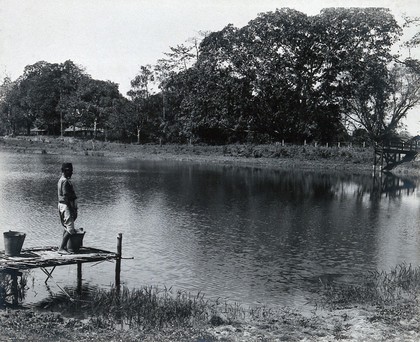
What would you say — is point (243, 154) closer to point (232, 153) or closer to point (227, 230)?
point (232, 153)

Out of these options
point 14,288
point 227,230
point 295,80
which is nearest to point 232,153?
point 295,80

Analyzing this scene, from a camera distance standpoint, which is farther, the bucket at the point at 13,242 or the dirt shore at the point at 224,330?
the bucket at the point at 13,242

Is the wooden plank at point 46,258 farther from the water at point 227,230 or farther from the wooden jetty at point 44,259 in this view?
the water at point 227,230

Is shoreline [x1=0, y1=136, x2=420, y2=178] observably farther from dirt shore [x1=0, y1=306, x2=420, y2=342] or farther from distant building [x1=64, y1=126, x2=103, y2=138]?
dirt shore [x1=0, y1=306, x2=420, y2=342]

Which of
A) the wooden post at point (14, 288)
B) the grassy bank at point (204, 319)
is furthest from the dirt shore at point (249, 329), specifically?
the wooden post at point (14, 288)

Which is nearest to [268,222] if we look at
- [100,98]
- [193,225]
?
[193,225]

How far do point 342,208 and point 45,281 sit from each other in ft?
66.1

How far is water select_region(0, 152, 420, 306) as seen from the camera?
566 inches

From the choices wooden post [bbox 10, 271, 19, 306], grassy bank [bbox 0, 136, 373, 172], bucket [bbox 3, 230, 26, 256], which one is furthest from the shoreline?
wooden post [bbox 10, 271, 19, 306]

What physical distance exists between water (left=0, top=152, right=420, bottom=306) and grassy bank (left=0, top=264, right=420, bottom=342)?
113 cm

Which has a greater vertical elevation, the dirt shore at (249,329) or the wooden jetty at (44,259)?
the wooden jetty at (44,259)

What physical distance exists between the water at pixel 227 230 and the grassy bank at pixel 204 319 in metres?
1.13

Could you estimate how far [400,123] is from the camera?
212ft

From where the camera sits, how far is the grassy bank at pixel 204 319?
9266 millimetres
